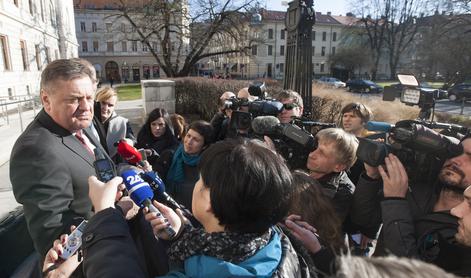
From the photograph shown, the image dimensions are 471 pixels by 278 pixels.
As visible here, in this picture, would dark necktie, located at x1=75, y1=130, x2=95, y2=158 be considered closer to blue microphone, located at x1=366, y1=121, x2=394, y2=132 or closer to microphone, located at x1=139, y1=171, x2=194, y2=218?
microphone, located at x1=139, y1=171, x2=194, y2=218

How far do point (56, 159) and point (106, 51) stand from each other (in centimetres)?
5949

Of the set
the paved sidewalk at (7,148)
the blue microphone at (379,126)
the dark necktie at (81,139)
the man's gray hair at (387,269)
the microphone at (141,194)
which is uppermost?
the blue microphone at (379,126)

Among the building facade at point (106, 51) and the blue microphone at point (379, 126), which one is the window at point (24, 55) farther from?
the building facade at point (106, 51)

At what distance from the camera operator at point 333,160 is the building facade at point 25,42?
15638 mm

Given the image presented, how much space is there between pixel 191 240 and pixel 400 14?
5363 cm

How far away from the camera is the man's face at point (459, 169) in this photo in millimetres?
1638

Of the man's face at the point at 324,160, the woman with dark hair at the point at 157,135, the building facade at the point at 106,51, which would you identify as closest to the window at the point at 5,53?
the woman with dark hair at the point at 157,135

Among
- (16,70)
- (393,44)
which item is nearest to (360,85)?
(393,44)

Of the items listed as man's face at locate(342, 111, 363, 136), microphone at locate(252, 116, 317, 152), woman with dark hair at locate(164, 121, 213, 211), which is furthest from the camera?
man's face at locate(342, 111, 363, 136)

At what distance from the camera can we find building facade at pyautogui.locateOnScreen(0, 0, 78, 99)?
1725cm

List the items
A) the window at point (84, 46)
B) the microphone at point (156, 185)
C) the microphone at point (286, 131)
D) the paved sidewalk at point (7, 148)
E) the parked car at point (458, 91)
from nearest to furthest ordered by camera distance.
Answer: the microphone at point (156, 185), the microphone at point (286, 131), the paved sidewalk at point (7, 148), the parked car at point (458, 91), the window at point (84, 46)

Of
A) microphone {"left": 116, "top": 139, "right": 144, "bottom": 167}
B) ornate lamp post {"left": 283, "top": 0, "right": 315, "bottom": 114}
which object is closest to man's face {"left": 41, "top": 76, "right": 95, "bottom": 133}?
microphone {"left": 116, "top": 139, "right": 144, "bottom": 167}

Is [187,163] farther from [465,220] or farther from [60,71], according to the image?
[465,220]

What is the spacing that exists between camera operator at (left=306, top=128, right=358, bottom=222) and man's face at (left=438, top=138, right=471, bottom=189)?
0.65 metres
